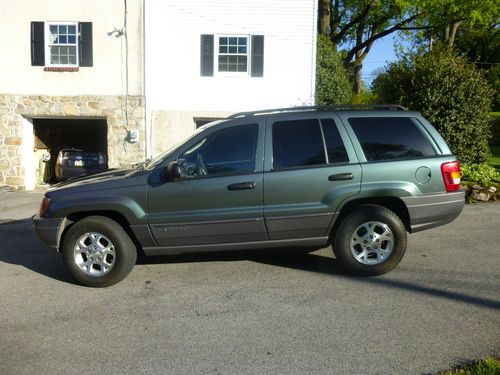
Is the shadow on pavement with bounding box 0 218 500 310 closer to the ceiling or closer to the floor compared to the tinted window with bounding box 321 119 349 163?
closer to the floor

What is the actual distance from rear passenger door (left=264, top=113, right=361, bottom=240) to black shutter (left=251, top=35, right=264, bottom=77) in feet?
28.9

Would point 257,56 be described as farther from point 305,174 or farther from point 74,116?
point 305,174

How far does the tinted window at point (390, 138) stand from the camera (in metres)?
5.73

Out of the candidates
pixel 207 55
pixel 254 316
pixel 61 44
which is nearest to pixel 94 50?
pixel 61 44

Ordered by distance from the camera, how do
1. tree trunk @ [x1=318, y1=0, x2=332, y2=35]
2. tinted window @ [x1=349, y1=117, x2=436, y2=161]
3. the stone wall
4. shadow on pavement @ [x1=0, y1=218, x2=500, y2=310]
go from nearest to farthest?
1. shadow on pavement @ [x1=0, y1=218, x2=500, y2=310]
2. tinted window @ [x1=349, y1=117, x2=436, y2=161]
3. the stone wall
4. tree trunk @ [x1=318, y1=0, x2=332, y2=35]

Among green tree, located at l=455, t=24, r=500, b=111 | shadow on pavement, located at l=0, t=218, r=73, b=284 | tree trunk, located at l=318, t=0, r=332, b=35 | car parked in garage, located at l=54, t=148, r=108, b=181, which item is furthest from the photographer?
green tree, located at l=455, t=24, r=500, b=111

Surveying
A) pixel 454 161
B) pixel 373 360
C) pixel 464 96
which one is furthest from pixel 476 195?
pixel 373 360

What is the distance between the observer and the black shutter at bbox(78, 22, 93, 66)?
530 inches

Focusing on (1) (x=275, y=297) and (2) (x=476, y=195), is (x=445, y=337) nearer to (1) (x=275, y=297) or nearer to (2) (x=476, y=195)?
(1) (x=275, y=297)

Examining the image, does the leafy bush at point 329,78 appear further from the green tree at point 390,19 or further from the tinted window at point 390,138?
the tinted window at point 390,138

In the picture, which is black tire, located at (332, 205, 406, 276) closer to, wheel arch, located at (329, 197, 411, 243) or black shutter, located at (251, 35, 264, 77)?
wheel arch, located at (329, 197, 411, 243)

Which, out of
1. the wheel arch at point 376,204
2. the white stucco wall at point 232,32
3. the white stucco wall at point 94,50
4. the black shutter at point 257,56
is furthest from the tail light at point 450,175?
the white stucco wall at point 94,50

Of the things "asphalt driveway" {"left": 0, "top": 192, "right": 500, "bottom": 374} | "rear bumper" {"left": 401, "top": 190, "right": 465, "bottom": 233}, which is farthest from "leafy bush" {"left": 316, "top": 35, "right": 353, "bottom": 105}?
"rear bumper" {"left": 401, "top": 190, "right": 465, "bottom": 233}

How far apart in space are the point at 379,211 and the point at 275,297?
1514 millimetres
